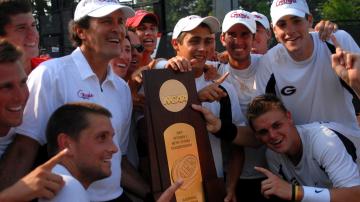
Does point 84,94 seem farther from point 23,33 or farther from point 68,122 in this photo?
point 23,33

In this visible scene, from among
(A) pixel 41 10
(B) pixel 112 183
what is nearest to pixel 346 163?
(B) pixel 112 183

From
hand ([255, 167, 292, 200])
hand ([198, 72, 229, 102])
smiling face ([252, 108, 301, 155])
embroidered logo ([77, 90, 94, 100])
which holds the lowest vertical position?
hand ([255, 167, 292, 200])

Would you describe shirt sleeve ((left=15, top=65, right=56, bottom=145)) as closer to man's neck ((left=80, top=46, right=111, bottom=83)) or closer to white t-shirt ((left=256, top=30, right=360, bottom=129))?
man's neck ((left=80, top=46, right=111, bottom=83))

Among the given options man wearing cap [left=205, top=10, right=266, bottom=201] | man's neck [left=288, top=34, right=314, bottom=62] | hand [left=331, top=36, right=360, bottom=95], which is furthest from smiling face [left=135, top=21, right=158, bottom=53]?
hand [left=331, top=36, right=360, bottom=95]

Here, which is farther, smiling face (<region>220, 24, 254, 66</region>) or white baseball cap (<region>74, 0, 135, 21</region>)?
smiling face (<region>220, 24, 254, 66</region>)

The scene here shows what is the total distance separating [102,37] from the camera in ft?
9.62

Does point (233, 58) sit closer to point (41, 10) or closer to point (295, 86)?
point (295, 86)

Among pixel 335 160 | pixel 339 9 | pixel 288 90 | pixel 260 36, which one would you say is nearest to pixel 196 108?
pixel 288 90

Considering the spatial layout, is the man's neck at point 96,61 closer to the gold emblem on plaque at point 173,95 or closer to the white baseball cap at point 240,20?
the gold emblem on plaque at point 173,95

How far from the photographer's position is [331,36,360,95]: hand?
127 inches

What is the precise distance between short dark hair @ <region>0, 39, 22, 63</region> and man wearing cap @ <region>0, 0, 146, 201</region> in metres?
0.25

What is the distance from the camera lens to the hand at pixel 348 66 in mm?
3238

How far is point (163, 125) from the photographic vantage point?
9.92 ft

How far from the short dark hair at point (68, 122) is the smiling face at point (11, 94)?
16 centimetres
